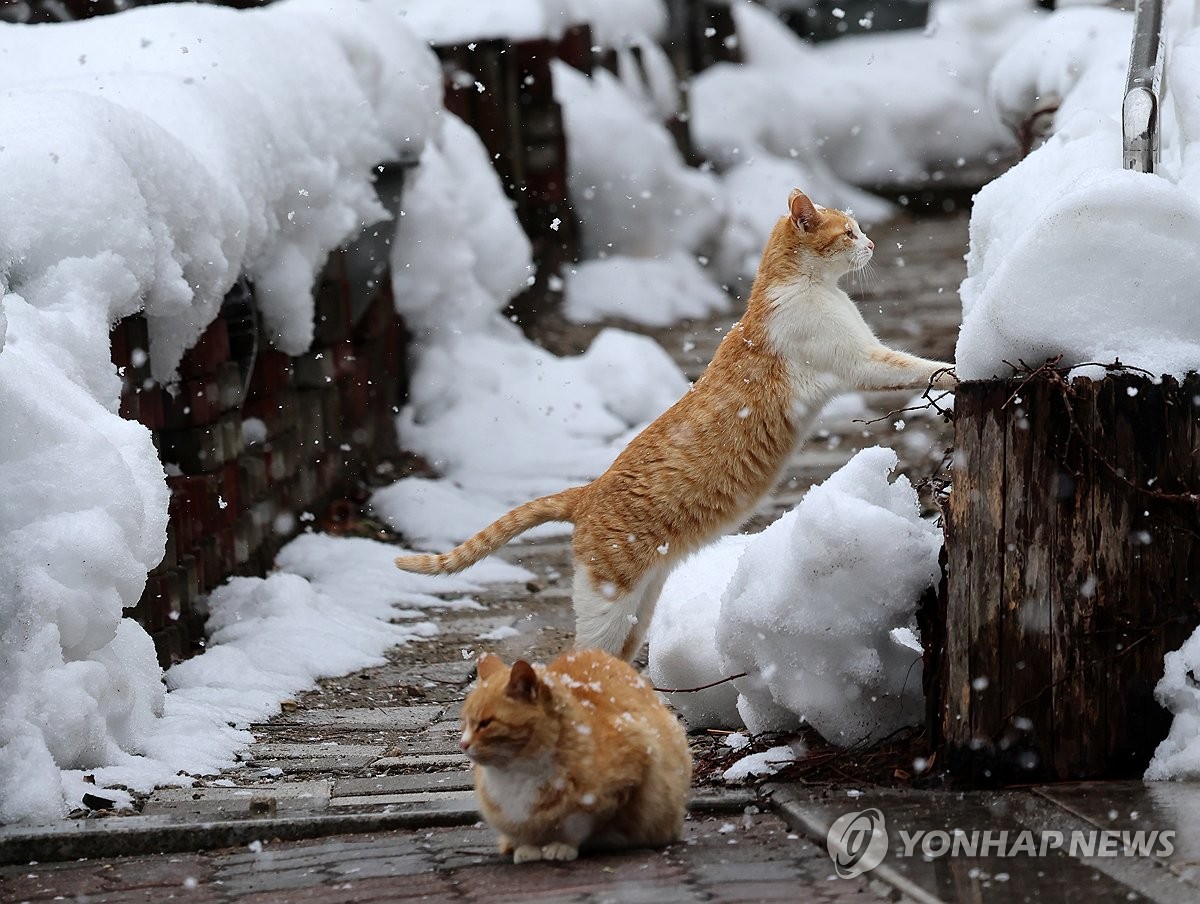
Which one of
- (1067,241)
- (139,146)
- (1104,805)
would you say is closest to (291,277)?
(139,146)

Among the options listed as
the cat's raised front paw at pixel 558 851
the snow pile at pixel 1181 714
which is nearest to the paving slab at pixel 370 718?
the cat's raised front paw at pixel 558 851

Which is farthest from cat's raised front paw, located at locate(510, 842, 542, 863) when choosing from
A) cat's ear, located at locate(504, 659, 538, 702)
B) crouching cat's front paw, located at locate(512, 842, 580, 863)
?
cat's ear, located at locate(504, 659, 538, 702)

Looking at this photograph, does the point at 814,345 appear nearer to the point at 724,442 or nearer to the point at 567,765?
the point at 724,442

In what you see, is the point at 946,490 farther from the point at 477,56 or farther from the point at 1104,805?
the point at 477,56

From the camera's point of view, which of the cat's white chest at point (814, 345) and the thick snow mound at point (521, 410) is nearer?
the cat's white chest at point (814, 345)

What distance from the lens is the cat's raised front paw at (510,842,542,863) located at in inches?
128

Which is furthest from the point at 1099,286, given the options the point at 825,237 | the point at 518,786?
the point at 825,237

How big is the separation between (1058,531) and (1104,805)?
0.59m

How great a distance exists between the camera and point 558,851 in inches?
128

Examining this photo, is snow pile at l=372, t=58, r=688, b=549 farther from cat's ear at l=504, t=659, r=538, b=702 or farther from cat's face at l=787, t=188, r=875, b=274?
cat's ear at l=504, t=659, r=538, b=702

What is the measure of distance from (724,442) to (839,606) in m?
1.31

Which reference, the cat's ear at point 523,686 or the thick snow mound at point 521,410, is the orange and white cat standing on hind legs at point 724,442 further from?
the thick snow mound at point 521,410

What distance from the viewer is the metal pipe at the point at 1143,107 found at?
432 cm

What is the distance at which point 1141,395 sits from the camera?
11.0ft
